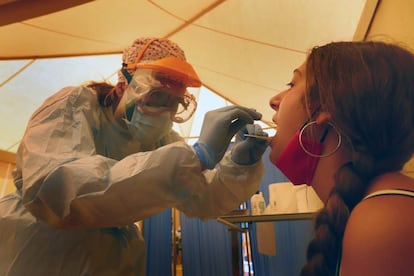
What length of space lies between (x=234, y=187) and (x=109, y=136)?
49cm

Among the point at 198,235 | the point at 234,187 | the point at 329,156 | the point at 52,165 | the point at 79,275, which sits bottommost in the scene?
the point at 198,235

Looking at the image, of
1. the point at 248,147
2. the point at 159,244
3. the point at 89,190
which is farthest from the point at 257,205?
the point at 89,190

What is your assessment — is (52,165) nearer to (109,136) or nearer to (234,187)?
(109,136)

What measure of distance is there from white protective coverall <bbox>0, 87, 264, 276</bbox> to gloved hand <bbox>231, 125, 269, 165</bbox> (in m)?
0.03

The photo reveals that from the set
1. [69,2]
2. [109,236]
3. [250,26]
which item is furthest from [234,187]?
[69,2]

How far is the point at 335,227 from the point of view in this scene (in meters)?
0.71

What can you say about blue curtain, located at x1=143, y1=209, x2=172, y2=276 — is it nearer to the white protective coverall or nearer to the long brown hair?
the white protective coverall

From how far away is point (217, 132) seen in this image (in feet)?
2.92

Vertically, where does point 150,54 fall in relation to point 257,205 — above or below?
above

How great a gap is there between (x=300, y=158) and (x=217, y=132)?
8.9 inches

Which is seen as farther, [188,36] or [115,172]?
[188,36]

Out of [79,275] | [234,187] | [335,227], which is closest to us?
[335,227]

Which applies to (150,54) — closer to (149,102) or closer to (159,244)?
(149,102)

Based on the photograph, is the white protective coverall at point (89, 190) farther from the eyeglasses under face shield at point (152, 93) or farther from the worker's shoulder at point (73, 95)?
the eyeglasses under face shield at point (152, 93)
